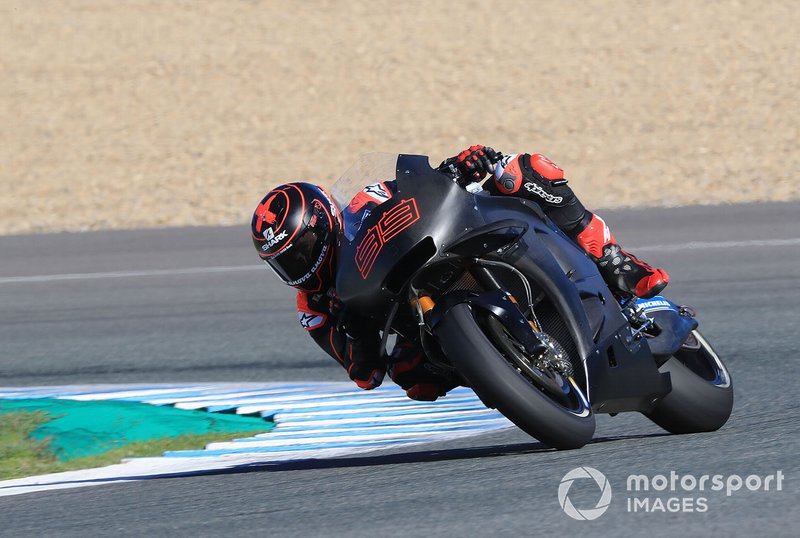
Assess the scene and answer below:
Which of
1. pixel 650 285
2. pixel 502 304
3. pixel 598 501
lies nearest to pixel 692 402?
pixel 650 285

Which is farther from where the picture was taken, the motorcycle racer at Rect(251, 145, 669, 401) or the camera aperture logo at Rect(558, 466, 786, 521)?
the motorcycle racer at Rect(251, 145, 669, 401)

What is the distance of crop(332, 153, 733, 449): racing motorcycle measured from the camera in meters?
4.84

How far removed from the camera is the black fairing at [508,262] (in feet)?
16.7

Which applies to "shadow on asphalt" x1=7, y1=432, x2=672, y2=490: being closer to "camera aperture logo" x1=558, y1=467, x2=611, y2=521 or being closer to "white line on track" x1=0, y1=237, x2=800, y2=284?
"camera aperture logo" x1=558, y1=467, x2=611, y2=521

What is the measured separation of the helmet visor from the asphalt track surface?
821 mm

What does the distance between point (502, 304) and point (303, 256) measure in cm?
91

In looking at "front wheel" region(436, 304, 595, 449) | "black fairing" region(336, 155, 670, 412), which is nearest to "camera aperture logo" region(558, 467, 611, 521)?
"front wheel" region(436, 304, 595, 449)

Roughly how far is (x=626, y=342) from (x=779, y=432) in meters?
0.78

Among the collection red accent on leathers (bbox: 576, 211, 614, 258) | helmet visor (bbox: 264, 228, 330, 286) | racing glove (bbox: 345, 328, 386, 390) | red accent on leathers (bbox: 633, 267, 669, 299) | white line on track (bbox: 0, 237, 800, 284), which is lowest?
white line on track (bbox: 0, 237, 800, 284)

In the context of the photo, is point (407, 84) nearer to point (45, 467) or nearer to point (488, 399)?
point (45, 467)

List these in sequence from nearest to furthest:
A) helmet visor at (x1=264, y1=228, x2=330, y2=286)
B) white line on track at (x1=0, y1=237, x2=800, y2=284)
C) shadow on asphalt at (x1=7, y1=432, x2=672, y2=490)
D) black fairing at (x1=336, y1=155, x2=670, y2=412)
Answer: black fairing at (x1=336, y1=155, x2=670, y2=412), helmet visor at (x1=264, y1=228, x2=330, y2=286), shadow on asphalt at (x1=7, y1=432, x2=672, y2=490), white line on track at (x1=0, y1=237, x2=800, y2=284)

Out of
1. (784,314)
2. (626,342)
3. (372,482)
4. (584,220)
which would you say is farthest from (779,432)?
(784,314)

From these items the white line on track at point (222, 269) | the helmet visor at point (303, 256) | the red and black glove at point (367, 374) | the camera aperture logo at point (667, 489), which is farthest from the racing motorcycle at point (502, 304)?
the white line on track at point (222, 269)

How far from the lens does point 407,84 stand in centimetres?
2070
